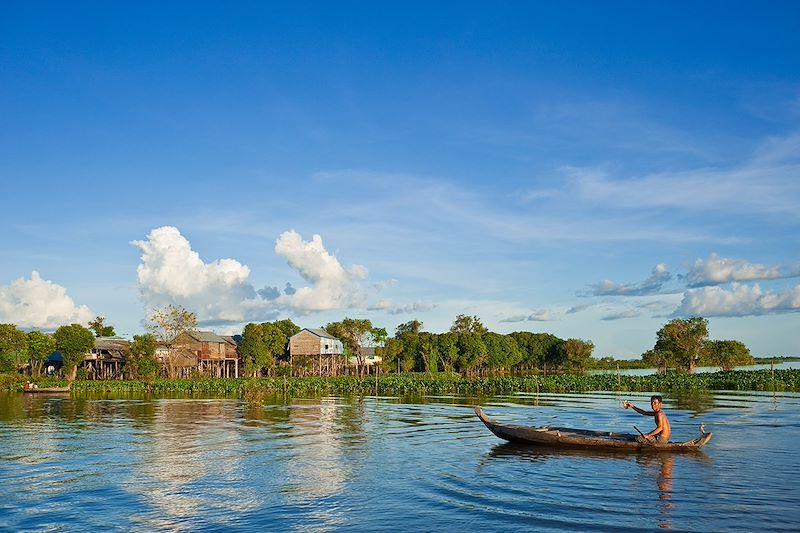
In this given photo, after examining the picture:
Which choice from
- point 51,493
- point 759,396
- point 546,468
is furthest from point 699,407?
point 51,493

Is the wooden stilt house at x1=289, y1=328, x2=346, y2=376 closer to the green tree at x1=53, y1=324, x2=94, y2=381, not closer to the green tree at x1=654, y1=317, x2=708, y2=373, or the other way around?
the green tree at x1=53, y1=324, x2=94, y2=381

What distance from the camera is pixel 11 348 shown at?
244 ft

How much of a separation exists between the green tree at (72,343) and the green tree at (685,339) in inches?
2842

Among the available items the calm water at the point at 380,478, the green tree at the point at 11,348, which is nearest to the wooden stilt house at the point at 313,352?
the green tree at the point at 11,348

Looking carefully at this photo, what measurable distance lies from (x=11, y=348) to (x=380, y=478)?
68523 mm

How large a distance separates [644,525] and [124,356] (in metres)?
86.0

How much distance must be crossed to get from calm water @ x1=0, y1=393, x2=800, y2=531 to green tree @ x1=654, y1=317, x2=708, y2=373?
57738 millimetres

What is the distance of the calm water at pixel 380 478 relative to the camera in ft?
48.9

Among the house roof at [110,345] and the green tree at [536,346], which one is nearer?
the house roof at [110,345]

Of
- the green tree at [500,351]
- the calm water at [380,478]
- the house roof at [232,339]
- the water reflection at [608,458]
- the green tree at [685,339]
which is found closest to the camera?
the calm water at [380,478]

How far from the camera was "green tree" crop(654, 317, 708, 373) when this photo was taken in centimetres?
8925

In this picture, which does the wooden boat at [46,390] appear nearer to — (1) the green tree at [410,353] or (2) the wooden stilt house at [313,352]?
(2) the wooden stilt house at [313,352]

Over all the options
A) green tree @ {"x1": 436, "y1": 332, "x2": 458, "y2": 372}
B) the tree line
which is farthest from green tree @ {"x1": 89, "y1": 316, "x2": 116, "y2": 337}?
green tree @ {"x1": 436, "y1": 332, "x2": 458, "y2": 372}

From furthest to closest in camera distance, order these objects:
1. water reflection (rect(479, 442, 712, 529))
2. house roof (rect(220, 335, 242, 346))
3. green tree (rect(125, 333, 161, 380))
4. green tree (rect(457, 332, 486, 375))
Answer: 1. green tree (rect(457, 332, 486, 375))
2. house roof (rect(220, 335, 242, 346))
3. green tree (rect(125, 333, 161, 380))
4. water reflection (rect(479, 442, 712, 529))
